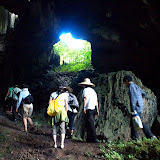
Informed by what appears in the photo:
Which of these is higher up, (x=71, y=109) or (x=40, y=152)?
(x=71, y=109)

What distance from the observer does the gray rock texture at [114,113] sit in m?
6.23

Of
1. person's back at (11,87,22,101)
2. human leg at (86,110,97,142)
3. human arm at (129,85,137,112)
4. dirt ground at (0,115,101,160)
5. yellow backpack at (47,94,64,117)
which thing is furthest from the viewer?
person's back at (11,87,22,101)

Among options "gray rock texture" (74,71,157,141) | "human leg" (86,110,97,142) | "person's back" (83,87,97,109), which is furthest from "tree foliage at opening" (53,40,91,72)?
"human leg" (86,110,97,142)

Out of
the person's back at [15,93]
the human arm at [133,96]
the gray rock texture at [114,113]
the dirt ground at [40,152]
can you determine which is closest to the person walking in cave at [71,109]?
the gray rock texture at [114,113]

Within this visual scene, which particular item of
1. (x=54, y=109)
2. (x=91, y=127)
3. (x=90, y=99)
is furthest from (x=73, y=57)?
(x=54, y=109)

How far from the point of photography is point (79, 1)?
1435 cm

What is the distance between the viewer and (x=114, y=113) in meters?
6.95

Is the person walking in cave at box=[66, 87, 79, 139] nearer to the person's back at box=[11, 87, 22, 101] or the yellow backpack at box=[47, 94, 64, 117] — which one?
the yellow backpack at box=[47, 94, 64, 117]

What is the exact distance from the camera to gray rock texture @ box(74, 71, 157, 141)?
20.5ft

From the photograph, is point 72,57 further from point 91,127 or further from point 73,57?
point 91,127

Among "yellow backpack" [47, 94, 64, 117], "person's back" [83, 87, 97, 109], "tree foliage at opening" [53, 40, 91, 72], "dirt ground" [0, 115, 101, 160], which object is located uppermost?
"tree foliage at opening" [53, 40, 91, 72]

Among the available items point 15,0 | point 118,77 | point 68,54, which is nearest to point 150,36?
point 118,77

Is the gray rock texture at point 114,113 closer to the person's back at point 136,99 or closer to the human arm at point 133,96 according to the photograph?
the person's back at point 136,99

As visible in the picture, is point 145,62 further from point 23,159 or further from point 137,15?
point 23,159
